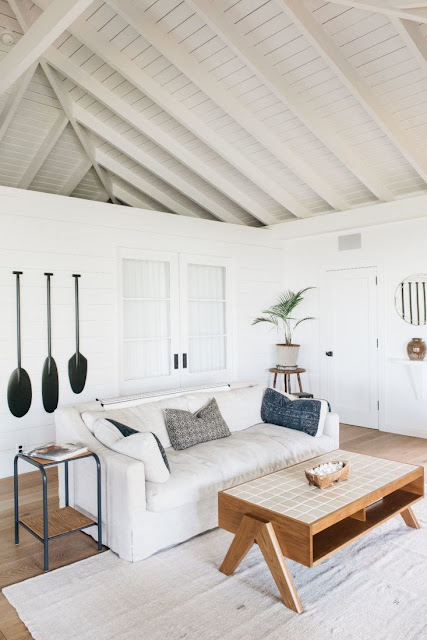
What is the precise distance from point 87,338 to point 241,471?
91.3 inches

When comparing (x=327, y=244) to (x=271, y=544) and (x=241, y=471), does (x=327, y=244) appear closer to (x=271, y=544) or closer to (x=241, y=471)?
(x=241, y=471)

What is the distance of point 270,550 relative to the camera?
2514 mm

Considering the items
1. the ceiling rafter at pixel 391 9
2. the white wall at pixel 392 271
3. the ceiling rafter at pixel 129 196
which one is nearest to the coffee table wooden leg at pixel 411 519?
the white wall at pixel 392 271

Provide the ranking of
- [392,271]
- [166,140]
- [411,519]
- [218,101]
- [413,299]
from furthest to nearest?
[392,271]
[413,299]
[166,140]
[218,101]
[411,519]

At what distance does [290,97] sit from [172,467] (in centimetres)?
314

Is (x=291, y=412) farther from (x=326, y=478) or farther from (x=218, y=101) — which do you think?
(x=218, y=101)

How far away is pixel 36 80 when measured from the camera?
15.8 ft

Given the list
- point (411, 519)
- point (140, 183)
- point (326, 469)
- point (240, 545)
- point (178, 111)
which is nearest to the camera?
point (240, 545)

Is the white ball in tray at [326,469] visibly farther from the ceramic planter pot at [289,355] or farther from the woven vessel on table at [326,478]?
the ceramic planter pot at [289,355]

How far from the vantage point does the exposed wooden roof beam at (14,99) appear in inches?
172

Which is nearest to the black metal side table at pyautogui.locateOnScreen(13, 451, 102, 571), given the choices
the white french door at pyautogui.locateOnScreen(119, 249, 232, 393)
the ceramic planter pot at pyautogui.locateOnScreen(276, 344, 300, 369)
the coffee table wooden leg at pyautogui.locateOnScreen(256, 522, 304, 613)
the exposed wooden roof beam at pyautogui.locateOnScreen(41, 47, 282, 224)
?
the coffee table wooden leg at pyautogui.locateOnScreen(256, 522, 304, 613)

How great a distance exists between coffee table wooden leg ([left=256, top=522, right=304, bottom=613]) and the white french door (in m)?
3.12

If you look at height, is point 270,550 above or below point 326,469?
below

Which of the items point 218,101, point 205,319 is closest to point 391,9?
point 218,101
